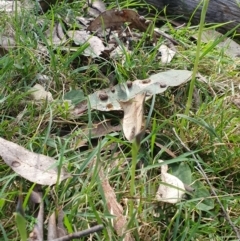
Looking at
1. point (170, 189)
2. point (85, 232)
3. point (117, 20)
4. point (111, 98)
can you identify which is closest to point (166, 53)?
point (117, 20)

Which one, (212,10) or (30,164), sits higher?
(30,164)

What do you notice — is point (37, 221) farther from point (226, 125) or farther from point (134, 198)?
point (226, 125)

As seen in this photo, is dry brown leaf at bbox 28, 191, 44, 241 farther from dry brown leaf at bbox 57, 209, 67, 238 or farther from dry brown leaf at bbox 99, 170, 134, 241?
dry brown leaf at bbox 99, 170, 134, 241

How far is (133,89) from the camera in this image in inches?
65.8

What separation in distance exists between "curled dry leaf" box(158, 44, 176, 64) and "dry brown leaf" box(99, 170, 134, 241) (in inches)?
26.8

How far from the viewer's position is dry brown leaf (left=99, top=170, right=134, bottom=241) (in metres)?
1.20

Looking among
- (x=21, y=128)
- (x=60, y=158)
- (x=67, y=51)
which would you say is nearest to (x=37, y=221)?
(x=60, y=158)

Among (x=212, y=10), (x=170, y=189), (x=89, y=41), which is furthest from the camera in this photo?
(x=212, y=10)

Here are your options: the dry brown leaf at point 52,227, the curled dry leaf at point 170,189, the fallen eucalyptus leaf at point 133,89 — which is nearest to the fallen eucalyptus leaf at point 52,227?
the dry brown leaf at point 52,227

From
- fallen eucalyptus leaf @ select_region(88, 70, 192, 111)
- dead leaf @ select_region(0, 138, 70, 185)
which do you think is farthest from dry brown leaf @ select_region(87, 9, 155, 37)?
dead leaf @ select_region(0, 138, 70, 185)

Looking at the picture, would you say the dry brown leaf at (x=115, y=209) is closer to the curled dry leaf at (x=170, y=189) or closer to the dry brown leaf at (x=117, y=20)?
the curled dry leaf at (x=170, y=189)

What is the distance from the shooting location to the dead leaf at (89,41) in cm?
186

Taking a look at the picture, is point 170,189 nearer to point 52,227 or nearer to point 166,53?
point 52,227

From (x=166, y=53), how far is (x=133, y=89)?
34 cm
